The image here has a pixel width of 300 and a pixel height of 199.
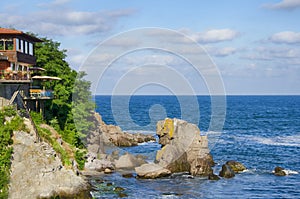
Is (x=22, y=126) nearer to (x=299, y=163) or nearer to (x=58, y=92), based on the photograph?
(x=58, y=92)

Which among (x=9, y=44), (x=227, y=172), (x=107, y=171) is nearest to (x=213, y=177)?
(x=227, y=172)

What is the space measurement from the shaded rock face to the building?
18.4 m

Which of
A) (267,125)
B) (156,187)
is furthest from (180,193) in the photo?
(267,125)

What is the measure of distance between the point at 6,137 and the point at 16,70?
371 inches

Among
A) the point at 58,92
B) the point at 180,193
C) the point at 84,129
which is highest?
the point at 58,92

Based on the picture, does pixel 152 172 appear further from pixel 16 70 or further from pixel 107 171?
pixel 16 70

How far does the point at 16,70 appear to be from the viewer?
46812 mm

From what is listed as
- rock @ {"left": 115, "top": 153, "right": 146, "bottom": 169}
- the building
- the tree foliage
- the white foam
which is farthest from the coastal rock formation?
the white foam

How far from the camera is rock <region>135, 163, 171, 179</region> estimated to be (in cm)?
5253

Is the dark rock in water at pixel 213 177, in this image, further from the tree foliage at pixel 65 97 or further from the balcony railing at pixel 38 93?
the balcony railing at pixel 38 93

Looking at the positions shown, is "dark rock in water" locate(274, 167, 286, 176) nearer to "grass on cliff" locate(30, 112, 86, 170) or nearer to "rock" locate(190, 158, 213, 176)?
"rock" locate(190, 158, 213, 176)

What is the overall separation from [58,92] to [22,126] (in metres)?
14.9

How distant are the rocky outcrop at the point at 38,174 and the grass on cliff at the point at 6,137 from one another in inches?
20.5

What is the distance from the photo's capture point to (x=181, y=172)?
2219 inches
